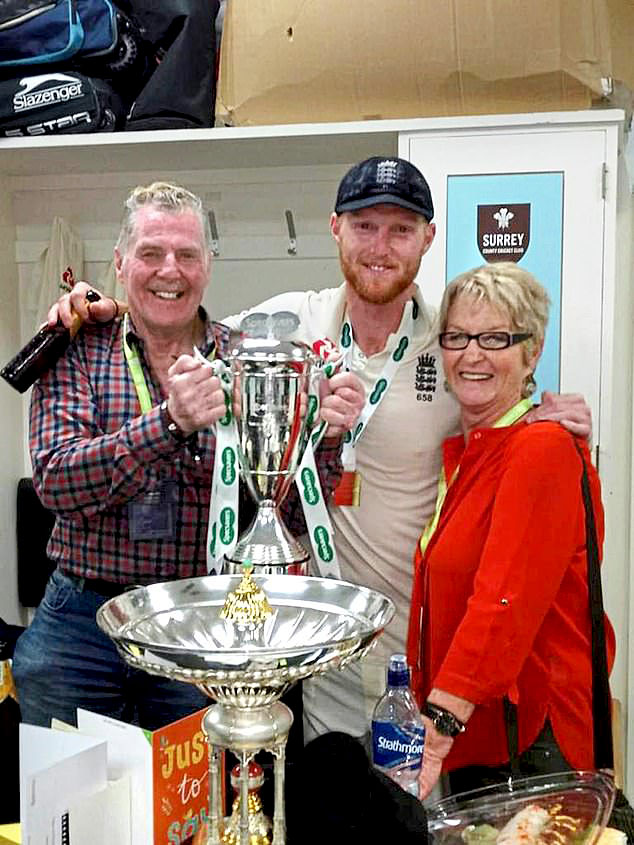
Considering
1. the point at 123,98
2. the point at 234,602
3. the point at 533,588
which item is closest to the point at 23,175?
the point at 123,98

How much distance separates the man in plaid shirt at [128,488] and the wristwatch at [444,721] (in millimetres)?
391

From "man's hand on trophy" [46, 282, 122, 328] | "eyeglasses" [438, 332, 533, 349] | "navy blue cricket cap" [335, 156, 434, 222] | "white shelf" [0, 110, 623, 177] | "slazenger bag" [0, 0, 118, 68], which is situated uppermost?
"slazenger bag" [0, 0, 118, 68]

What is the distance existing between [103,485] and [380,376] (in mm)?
573

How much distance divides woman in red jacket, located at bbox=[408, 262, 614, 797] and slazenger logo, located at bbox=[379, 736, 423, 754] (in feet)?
0.86

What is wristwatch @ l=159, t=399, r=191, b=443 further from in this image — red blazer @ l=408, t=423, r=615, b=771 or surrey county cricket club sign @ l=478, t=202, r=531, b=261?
surrey county cricket club sign @ l=478, t=202, r=531, b=261

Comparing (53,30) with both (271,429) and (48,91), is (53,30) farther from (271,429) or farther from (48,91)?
(271,429)

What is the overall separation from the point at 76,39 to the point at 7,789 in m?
1.89

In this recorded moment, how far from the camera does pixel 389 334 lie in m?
1.76

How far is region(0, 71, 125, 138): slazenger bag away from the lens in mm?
2271

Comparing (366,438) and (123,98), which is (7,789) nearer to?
(366,438)

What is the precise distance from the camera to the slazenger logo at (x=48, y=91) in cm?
227

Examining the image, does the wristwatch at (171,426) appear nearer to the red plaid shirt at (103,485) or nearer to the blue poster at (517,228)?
the red plaid shirt at (103,485)

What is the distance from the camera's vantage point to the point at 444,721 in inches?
54.7

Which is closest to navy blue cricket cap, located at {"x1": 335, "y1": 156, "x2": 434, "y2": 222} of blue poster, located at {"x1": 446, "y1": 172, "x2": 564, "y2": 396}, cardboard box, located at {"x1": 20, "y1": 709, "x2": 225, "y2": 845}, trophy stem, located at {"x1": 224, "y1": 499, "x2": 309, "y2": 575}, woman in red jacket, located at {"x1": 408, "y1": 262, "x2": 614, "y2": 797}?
woman in red jacket, located at {"x1": 408, "y1": 262, "x2": 614, "y2": 797}
